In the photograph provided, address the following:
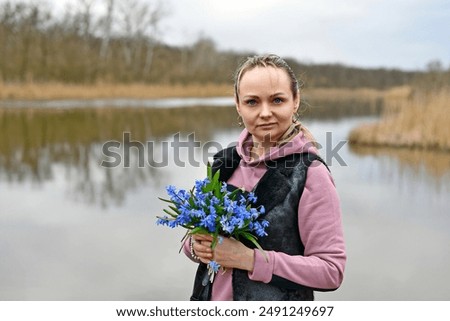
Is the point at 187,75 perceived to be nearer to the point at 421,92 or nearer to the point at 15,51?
the point at 15,51

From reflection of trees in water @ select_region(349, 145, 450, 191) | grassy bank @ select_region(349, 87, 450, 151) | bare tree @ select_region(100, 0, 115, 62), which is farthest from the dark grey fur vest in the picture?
bare tree @ select_region(100, 0, 115, 62)

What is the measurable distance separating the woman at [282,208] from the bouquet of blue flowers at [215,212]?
23 millimetres

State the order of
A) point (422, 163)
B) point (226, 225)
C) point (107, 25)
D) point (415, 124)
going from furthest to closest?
1. point (107, 25)
2. point (415, 124)
3. point (422, 163)
4. point (226, 225)

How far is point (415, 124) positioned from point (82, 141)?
7.30 metres

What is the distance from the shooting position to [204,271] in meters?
1.34

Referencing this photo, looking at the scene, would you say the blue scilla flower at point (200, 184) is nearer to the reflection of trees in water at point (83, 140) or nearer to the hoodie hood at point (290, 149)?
the hoodie hood at point (290, 149)

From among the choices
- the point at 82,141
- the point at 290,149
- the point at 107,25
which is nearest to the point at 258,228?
the point at 290,149

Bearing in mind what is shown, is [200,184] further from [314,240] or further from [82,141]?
[82,141]

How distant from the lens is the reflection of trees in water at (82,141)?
938 cm

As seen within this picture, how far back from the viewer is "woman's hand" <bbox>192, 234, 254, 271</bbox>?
121 cm

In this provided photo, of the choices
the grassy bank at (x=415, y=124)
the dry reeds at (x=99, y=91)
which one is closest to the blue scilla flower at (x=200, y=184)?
the grassy bank at (x=415, y=124)

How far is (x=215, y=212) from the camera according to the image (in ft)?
3.91

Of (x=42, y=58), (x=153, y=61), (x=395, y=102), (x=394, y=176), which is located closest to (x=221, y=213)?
(x=394, y=176)

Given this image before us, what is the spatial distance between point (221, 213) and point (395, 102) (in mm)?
9989
